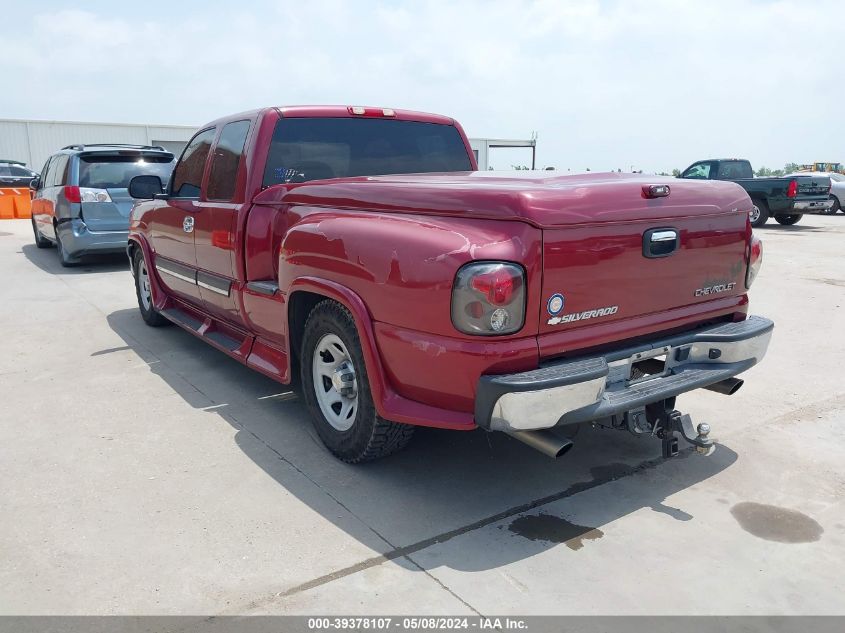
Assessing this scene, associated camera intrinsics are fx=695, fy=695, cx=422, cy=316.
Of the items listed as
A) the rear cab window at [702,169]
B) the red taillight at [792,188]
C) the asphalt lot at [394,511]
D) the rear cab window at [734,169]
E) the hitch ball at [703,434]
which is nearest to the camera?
the asphalt lot at [394,511]

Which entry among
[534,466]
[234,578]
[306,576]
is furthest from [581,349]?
[234,578]

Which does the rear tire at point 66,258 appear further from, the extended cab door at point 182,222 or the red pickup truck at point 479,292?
the red pickup truck at point 479,292

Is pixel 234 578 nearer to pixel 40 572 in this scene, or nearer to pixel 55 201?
pixel 40 572

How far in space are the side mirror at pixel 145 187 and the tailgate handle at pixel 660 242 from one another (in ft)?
13.5

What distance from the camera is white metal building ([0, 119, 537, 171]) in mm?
35031

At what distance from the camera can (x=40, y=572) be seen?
9.09 ft

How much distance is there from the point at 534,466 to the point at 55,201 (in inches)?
359

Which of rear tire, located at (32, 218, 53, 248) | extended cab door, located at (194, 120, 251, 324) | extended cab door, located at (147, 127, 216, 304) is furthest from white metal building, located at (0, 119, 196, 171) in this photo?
extended cab door, located at (194, 120, 251, 324)

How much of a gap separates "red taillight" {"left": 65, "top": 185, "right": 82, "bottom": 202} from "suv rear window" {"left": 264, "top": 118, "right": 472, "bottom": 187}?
20.8 ft

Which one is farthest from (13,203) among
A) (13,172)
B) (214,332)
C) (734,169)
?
(734,169)

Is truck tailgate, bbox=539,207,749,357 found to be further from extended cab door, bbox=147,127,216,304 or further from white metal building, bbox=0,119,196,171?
white metal building, bbox=0,119,196,171

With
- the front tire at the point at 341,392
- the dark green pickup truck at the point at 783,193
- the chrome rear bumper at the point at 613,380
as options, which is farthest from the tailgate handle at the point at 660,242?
the dark green pickup truck at the point at 783,193

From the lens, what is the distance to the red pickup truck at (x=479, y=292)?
2.79 meters

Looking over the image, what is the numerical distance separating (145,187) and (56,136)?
35736 mm
